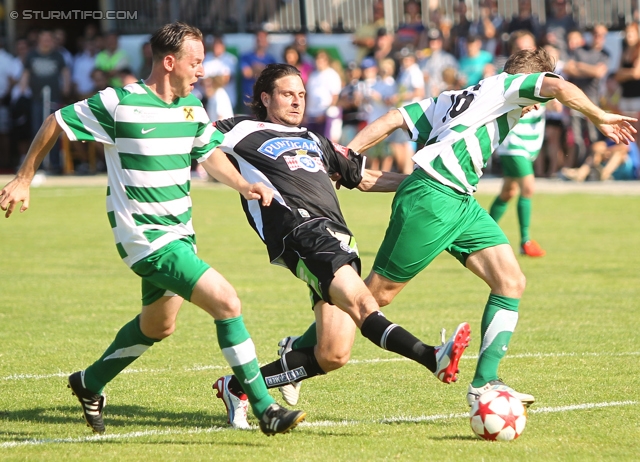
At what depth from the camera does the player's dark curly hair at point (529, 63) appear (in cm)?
608

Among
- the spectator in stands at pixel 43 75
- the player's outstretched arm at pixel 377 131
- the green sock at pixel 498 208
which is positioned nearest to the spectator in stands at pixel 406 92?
the green sock at pixel 498 208

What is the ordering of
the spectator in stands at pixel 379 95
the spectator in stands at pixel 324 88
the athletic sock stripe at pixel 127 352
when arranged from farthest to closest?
A: the spectator in stands at pixel 324 88 → the spectator in stands at pixel 379 95 → the athletic sock stripe at pixel 127 352

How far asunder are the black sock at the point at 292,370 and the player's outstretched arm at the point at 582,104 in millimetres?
1935

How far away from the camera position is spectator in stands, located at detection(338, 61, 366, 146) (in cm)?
2169

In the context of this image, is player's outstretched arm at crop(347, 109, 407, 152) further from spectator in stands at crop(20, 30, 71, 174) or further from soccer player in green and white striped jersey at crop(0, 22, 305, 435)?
spectator in stands at crop(20, 30, 71, 174)

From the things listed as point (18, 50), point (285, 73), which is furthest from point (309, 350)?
point (18, 50)

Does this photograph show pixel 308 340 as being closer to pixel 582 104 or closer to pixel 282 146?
pixel 282 146

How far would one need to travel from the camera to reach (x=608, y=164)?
778 inches

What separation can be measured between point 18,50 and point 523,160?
55.4ft

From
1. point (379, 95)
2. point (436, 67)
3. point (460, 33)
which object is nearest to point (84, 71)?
point (379, 95)

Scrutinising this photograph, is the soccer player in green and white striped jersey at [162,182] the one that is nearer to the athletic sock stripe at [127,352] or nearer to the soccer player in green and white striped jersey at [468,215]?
the athletic sock stripe at [127,352]

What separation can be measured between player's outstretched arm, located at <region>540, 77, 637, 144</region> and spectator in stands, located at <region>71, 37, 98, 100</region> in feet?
65.7

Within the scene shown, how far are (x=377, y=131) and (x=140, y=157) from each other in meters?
1.70

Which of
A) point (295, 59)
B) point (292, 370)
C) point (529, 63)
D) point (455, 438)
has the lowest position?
point (455, 438)
